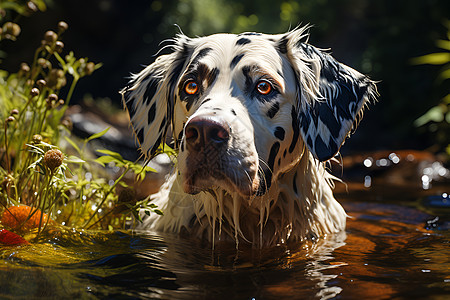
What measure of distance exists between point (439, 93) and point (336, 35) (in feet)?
19.3

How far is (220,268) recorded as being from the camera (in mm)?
2613

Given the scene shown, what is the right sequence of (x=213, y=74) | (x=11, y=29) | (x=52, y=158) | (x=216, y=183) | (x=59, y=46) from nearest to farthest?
(x=52, y=158) → (x=216, y=183) → (x=213, y=74) → (x=59, y=46) → (x=11, y=29)

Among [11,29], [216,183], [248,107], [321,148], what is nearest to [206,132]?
[216,183]

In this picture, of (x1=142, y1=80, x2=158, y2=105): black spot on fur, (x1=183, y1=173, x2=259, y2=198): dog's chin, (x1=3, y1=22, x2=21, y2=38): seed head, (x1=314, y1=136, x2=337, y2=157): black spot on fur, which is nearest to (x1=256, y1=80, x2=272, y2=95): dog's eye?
(x1=314, y1=136, x2=337, y2=157): black spot on fur

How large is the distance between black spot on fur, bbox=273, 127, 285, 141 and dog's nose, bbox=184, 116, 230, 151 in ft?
1.56

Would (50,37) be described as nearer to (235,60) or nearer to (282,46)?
(235,60)

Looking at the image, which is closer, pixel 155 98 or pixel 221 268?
pixel 221 268

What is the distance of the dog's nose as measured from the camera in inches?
96.2

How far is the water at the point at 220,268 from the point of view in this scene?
83.0 inches

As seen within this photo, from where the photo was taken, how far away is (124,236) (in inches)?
124

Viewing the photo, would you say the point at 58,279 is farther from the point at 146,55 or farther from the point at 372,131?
the point at 146,55

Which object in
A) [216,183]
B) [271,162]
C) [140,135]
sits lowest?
[216,183]

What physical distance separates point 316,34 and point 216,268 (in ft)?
45.2

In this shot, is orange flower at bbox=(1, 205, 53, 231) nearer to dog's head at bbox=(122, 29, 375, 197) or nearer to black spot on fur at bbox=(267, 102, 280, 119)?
dog's head at bbox=(122, 29, 375, 197)
